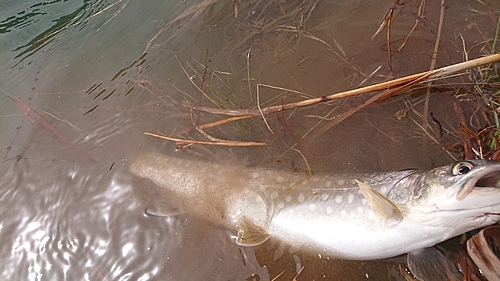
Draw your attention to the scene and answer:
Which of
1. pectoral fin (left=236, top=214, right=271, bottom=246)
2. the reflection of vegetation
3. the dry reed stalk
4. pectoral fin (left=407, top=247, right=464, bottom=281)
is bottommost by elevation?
pectoral fin (left=407, top=247, right=464, bottom=281)

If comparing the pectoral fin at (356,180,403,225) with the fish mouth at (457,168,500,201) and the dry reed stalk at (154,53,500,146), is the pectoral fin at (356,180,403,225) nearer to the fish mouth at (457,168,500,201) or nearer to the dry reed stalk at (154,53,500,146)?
the fish mouth at (457,168,500,201)

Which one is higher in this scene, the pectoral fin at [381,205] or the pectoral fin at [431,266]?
the pectoral fin at [381,205]

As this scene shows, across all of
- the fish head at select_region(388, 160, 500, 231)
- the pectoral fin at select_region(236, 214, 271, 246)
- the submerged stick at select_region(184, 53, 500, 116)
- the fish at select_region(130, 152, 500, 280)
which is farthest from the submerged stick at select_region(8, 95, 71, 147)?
the fish head at select_region(388, 160, 500, 231)

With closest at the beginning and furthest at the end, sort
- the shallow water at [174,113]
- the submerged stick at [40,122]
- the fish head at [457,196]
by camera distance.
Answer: the fish head at [457,196] < the shallow water at [174,113] < the submerged stick at [40,122]

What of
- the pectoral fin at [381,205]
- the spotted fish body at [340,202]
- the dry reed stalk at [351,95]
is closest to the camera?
the spotted fish body at [340,202]

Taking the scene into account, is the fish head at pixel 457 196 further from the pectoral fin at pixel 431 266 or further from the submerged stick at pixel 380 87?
the submerged stick at pixel 380 87

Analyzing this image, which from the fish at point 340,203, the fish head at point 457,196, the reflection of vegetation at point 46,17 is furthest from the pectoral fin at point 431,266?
the reflection of vegetation at point 46,17

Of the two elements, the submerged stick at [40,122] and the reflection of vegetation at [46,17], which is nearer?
the submerged stick at [40,122]

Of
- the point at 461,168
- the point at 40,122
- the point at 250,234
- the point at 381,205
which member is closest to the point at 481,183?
the point at 461,168
